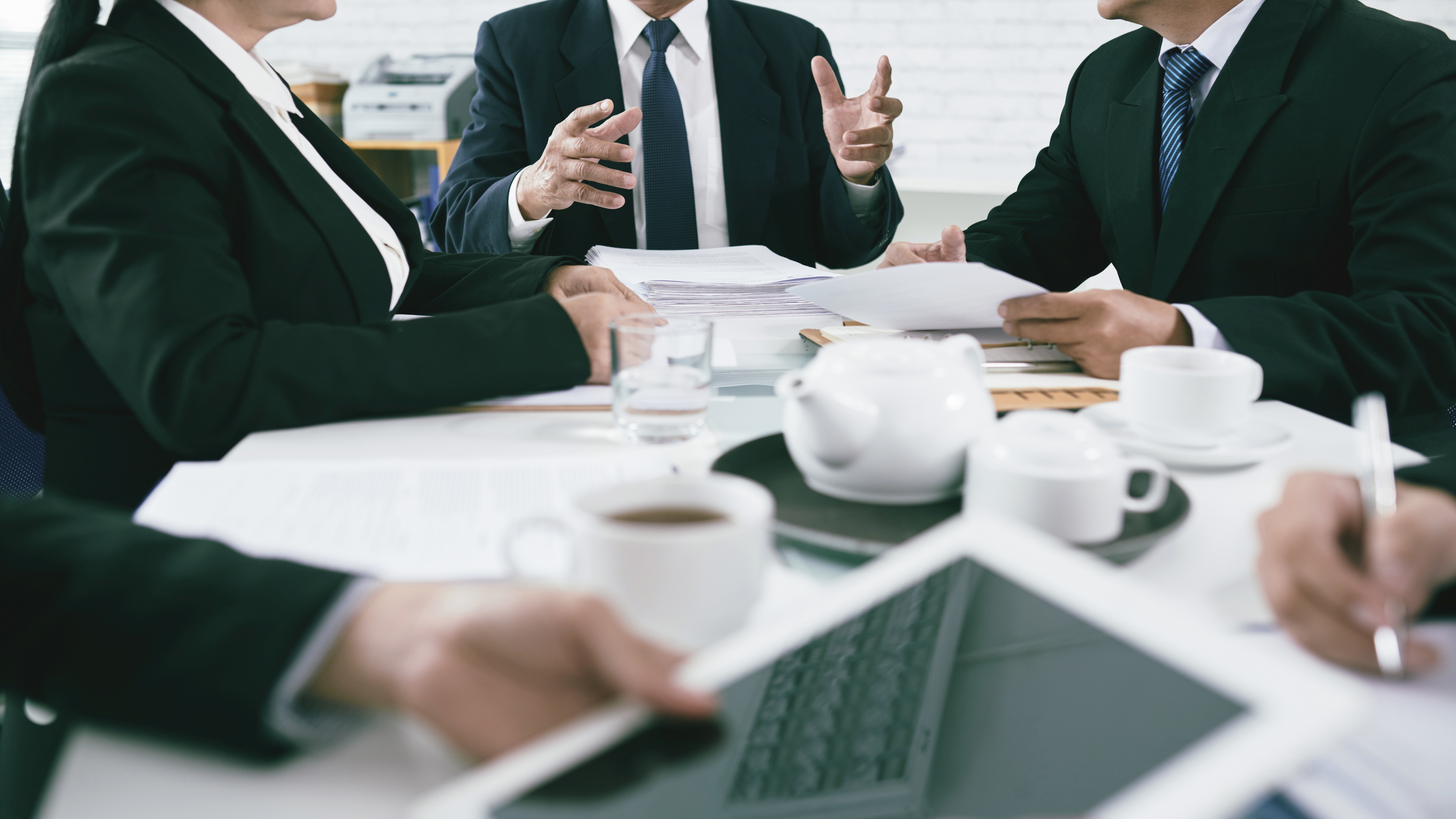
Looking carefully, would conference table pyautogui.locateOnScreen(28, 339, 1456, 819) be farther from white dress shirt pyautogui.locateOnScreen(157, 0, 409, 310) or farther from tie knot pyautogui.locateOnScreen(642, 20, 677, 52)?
tie knot pyautogui.locateOnScreen(642, 20, 677, 52)

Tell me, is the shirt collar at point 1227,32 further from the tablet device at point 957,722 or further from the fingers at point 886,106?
the tablet device at point 957,722

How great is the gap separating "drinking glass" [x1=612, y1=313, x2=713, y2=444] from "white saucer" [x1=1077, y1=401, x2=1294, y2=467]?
334mm

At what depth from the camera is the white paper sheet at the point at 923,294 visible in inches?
39.4

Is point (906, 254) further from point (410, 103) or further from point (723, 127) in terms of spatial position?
point (410, 103)

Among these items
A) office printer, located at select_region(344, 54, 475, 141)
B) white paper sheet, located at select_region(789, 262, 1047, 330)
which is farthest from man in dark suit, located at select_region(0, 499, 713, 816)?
office printer, located at select_region(344, 54, 475, 141)

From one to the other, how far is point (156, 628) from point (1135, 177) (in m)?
1.52

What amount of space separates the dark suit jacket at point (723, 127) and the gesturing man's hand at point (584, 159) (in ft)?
0.94

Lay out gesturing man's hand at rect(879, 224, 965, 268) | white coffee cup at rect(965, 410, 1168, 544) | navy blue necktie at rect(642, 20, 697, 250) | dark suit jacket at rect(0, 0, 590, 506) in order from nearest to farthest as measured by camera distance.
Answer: white coffee cup at rect(965, 410, 1168, 544) → dark suit jacket at rect(0, 0, 590, 506) → gesturing man's hand at rect(879, 224, 965, 268) → navy blue necktie at rect(642, 20, 697, 250)

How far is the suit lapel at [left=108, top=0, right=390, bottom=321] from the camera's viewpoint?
→ 970 mm

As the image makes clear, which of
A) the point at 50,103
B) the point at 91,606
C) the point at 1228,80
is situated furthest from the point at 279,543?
the point at 1228,80

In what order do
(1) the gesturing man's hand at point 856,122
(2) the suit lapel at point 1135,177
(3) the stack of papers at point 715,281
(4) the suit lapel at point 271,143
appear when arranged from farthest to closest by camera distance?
(1) the gesturing man's hand at point 856,122 → (2) the suit lapel at point 1135,177 → (3) the stack of papers at point 715,281 → (4) the suit lapel at point 271,143

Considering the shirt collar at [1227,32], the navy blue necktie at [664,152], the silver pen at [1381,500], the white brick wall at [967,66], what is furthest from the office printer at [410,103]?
the silver pen at [1381,500]

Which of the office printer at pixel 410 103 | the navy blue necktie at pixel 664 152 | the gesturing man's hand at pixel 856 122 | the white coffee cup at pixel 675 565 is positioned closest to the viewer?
the white coffee cup at pixel 675 565

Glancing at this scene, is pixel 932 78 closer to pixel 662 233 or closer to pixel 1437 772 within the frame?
pixel 662 233
